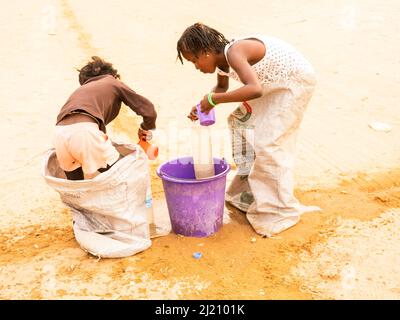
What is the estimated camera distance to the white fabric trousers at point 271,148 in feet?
9.80

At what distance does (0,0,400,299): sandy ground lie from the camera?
268 cm

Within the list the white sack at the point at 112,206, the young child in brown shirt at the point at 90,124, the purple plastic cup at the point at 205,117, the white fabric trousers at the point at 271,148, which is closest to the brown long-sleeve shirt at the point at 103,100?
the young child in brown shirt at the point at 90,124

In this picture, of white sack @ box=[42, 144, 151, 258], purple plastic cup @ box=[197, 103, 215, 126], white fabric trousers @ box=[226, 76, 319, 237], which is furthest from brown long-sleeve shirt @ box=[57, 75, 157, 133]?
white fabric trousers @ box=[226, 76, 319, 237]

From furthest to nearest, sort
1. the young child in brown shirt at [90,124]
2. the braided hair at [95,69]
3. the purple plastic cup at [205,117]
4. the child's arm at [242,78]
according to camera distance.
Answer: the braided hair at [95,69], the purple plastic cup at [205,117], the young child in brown shirt at [90,124], the child's arm at [242,78]

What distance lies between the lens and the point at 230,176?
4.05m

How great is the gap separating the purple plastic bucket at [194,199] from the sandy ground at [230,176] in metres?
0.09

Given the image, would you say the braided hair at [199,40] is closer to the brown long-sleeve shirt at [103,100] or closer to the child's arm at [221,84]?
the child's arm at [221,84]

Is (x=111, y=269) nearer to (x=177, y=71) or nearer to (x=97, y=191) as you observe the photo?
(x=97, y=191)

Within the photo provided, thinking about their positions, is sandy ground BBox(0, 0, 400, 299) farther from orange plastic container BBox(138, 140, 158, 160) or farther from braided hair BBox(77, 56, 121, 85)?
braided hair BBox(77, 56, 121, 85)

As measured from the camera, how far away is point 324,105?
5.55 meters

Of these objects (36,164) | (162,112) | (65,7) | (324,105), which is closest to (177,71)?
(162,112)

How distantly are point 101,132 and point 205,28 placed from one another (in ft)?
2.82

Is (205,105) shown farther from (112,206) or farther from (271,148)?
(112,206)

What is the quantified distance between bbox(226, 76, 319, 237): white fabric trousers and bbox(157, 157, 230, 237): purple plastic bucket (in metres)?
0.20
